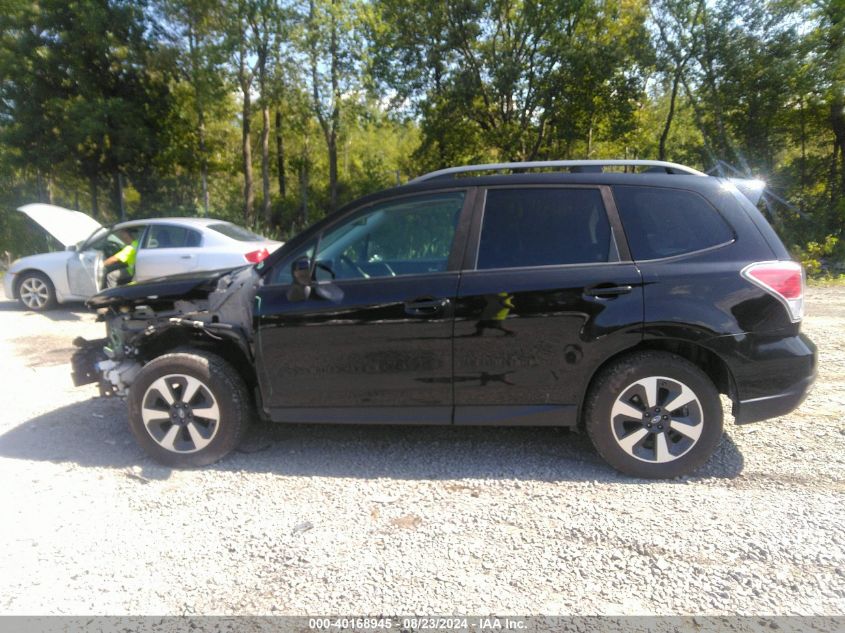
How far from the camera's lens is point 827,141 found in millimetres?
17516

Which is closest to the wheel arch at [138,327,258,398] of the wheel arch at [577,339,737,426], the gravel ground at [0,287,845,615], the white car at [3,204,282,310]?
the gravel ground at [0,287,845,615]

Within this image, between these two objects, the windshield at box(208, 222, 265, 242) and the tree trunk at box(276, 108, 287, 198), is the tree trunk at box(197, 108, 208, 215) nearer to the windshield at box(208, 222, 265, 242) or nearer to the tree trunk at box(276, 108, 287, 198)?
the tree trunk at box(276, 108, 287, 198)

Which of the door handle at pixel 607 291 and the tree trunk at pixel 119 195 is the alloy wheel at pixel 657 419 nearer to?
the door handle at pixel 607 291

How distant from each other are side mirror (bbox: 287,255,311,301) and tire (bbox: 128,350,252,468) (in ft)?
2.29

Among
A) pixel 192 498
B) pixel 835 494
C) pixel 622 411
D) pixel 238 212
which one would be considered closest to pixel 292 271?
pixel 192 498

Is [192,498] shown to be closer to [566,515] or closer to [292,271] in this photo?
[292,271]

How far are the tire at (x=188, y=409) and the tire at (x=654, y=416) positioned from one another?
2.29 meters

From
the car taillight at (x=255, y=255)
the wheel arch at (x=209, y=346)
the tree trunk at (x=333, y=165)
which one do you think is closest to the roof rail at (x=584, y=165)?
the wheel arch at (x=209, y=346)

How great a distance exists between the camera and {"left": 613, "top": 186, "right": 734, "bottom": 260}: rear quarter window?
136 inches

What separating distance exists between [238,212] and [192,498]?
1748 cm

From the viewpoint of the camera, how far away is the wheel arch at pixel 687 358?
346cm

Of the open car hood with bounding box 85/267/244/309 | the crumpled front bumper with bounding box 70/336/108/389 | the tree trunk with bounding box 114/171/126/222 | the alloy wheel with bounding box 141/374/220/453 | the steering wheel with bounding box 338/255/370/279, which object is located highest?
the tree trunk with bounding box 114/171/126/222

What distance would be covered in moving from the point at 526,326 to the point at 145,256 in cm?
716

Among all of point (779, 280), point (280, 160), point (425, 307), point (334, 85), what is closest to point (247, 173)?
point (334, 85)
